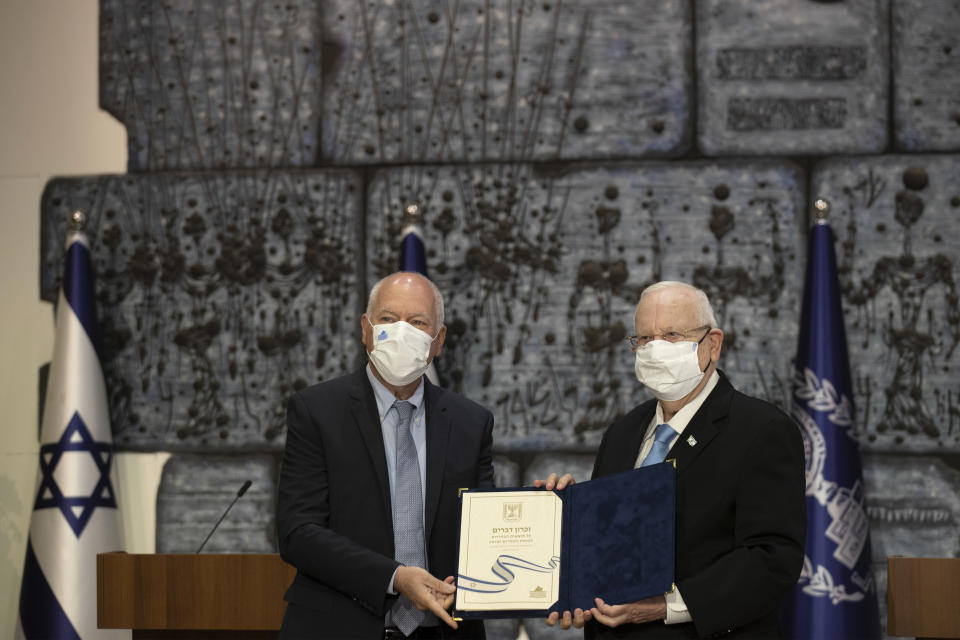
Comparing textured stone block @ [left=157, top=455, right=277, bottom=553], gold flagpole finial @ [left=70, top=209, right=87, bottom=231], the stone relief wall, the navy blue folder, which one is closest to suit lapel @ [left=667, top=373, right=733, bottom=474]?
the navy blue folder

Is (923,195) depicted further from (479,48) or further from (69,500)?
(69,500)

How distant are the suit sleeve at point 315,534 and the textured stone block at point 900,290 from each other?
2609mm

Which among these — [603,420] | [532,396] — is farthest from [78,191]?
[603,420]

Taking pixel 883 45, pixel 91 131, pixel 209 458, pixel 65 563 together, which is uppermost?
pixel 883 45

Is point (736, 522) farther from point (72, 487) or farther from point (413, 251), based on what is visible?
point (72, 487)

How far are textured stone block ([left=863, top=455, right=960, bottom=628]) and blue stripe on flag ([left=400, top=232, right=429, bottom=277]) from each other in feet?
7.01

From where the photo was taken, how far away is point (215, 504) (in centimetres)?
466

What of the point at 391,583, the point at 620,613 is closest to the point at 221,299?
the point at 391,583

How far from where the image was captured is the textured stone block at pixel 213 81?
4777 millimetres

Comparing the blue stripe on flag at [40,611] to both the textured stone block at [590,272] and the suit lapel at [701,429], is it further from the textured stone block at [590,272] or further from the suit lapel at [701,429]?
the suit lapel at [701,429]

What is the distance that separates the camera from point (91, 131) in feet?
16.1

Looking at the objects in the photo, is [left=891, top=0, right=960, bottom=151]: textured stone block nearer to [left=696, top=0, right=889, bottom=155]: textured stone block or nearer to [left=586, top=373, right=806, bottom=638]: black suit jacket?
[left=696, top=0, right=889, bottom=155]: textured stone block

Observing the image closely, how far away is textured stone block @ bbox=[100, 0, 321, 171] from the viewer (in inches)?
188

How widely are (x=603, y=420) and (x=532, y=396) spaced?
335mm
